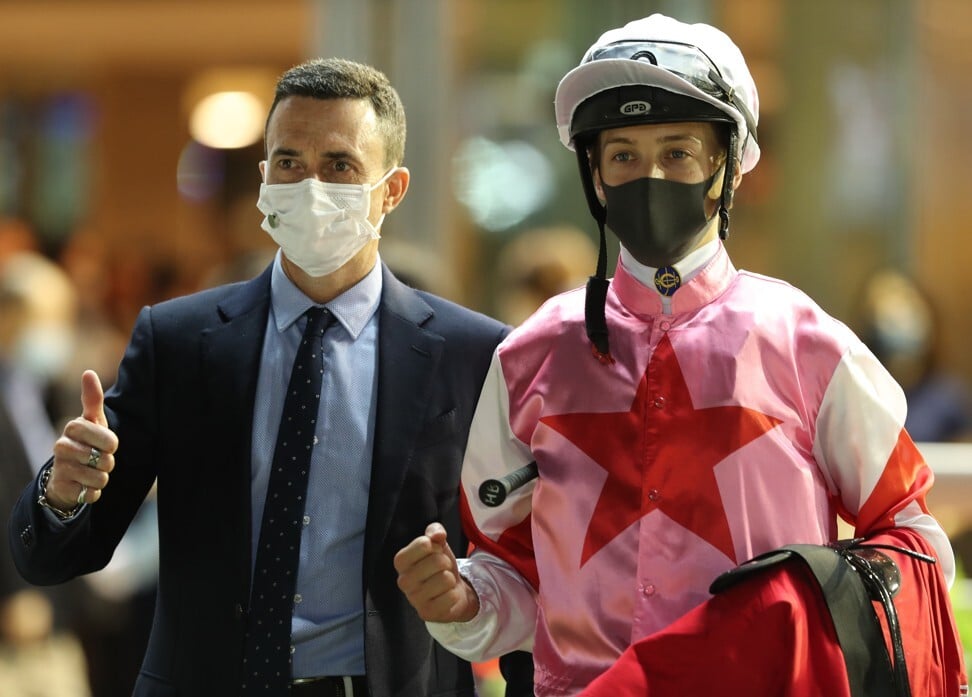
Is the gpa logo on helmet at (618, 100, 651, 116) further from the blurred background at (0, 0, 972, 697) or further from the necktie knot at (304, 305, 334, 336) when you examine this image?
the blurred background at (0, 0, 972, 697)

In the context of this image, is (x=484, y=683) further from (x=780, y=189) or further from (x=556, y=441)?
(x=780, y=189)

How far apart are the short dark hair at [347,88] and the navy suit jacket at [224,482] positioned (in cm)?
39

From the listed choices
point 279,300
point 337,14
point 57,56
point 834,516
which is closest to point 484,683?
point 279,300

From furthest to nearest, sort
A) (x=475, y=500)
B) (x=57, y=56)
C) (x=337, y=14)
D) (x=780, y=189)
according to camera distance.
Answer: (x=57, y=56), (x=780, y=189), (x=337, y=14), (x=475, y=500)

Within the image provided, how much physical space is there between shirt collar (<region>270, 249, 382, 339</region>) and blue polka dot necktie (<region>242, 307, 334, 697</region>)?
5.7 inches

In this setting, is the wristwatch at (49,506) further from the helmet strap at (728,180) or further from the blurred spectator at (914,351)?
the blurred spectator at (914,351)

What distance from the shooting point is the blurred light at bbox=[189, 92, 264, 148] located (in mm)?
17250

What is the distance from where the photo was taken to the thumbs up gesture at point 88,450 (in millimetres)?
2945

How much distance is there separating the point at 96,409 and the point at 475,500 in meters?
0.72

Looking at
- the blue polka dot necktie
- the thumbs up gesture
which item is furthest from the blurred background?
the thumbs up gesture

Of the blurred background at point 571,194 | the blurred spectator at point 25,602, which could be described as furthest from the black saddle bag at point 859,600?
the blurred spectator at point 25,602

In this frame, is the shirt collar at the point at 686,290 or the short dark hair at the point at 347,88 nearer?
the shirt collar at the point at 686,290

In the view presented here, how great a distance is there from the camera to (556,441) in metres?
2.81

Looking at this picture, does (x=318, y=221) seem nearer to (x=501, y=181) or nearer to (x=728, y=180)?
(x=728, y=180)
